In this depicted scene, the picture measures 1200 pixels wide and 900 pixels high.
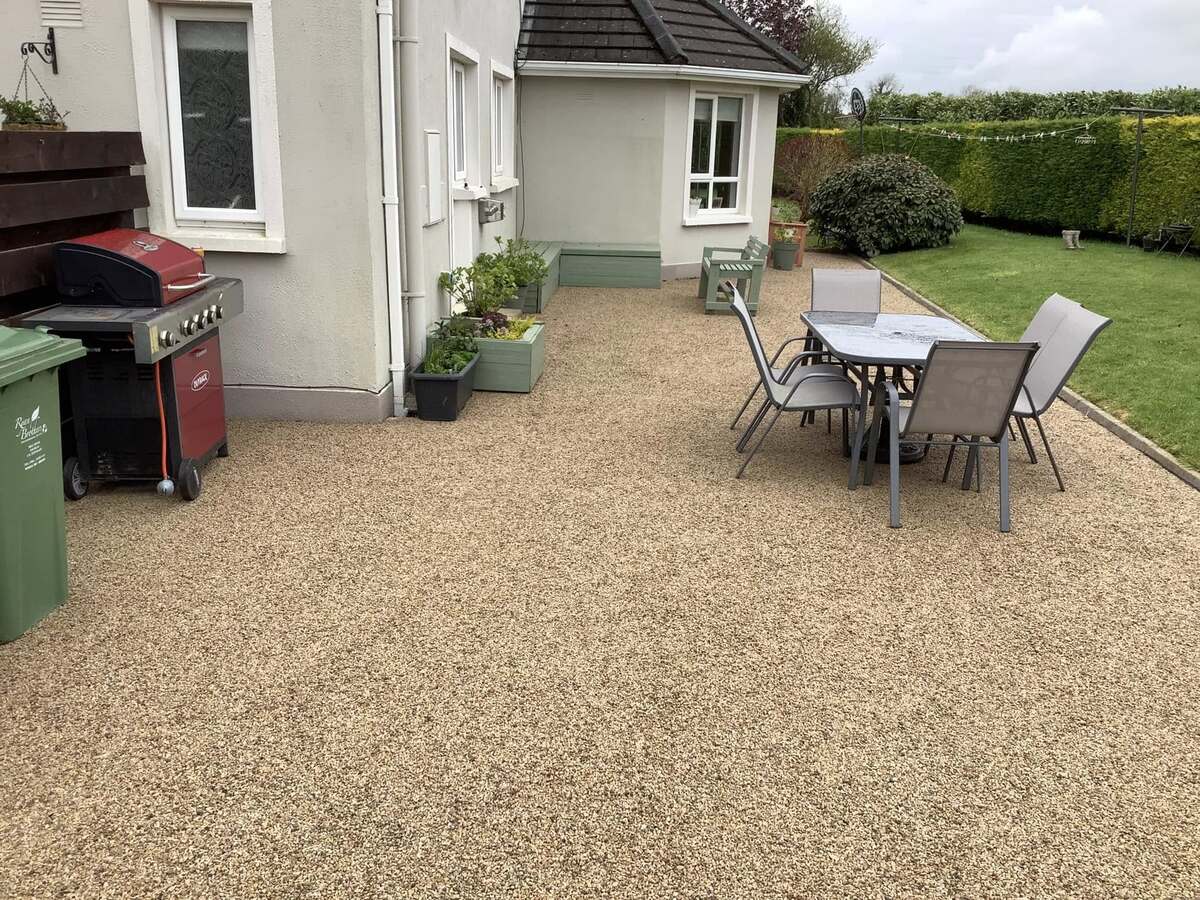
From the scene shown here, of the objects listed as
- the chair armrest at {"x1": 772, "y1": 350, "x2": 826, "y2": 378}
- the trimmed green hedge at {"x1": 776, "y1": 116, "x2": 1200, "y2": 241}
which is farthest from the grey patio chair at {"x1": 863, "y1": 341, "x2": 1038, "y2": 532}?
the trimmed green hedge at {"x1": 776, "y1": 116, "x2": 1200, "y2": 241}

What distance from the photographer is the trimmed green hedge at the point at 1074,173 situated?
15.9 metres

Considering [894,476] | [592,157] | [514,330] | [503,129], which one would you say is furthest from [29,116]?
[592,157]

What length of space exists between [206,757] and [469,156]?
789 centimetres

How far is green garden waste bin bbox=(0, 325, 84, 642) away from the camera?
3.85m

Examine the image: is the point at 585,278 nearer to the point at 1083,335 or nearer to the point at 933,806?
the point at 1083,335

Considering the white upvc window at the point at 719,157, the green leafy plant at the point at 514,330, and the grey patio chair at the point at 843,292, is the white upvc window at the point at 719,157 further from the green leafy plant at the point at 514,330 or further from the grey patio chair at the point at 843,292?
the grey patio chair at the point at 843,292

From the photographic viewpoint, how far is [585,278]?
14062mm

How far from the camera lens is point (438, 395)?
7246mm

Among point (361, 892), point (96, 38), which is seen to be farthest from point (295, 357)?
point (361, 892)

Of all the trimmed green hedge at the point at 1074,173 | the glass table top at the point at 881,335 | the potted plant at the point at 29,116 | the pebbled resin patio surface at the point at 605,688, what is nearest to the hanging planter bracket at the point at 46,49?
the potted plant at the point at 29,116

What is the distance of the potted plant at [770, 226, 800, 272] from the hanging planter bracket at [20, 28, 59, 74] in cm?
1175

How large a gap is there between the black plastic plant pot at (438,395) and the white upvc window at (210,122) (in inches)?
53.4

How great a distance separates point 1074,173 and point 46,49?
57.6ft

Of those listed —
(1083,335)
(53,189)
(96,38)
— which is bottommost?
(1083,335)
